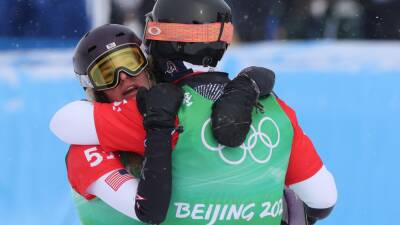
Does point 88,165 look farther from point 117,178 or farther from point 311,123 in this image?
point 311,123

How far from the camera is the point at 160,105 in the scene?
232 cm

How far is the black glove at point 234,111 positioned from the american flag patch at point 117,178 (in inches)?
13.9

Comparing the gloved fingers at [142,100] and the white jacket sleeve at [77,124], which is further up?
the gloved fingers at [142,100]

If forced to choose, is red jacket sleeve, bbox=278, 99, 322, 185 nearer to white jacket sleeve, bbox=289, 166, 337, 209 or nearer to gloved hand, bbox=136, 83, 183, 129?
white jacket sleeve, bbox=289, 166, 337, 209

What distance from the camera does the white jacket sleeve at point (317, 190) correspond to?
8.70 feet

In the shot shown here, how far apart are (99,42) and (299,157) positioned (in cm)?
103

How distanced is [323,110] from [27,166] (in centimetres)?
287

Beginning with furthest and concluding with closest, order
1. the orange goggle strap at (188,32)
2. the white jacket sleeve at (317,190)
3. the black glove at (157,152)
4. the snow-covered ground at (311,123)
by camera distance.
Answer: the snow-covered ground at (311,123) → the white jacket sleeve at (317,190) → the orange goggle strap at (188,32) → the black glove at (157,152)

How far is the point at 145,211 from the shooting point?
236cm

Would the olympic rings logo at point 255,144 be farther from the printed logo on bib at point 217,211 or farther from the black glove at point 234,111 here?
the printed logo on bib at point 217,211

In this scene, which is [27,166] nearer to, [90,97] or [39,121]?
[39,121]

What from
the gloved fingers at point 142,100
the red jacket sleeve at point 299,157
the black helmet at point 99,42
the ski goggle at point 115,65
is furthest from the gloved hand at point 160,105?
the black helmet at point 99,42

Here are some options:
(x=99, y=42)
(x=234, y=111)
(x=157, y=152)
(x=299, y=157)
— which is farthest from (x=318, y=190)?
(x=99, y=42)

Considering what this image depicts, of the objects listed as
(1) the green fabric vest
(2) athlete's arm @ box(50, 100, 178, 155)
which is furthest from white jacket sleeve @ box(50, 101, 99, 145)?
(1) the green fabric vest
